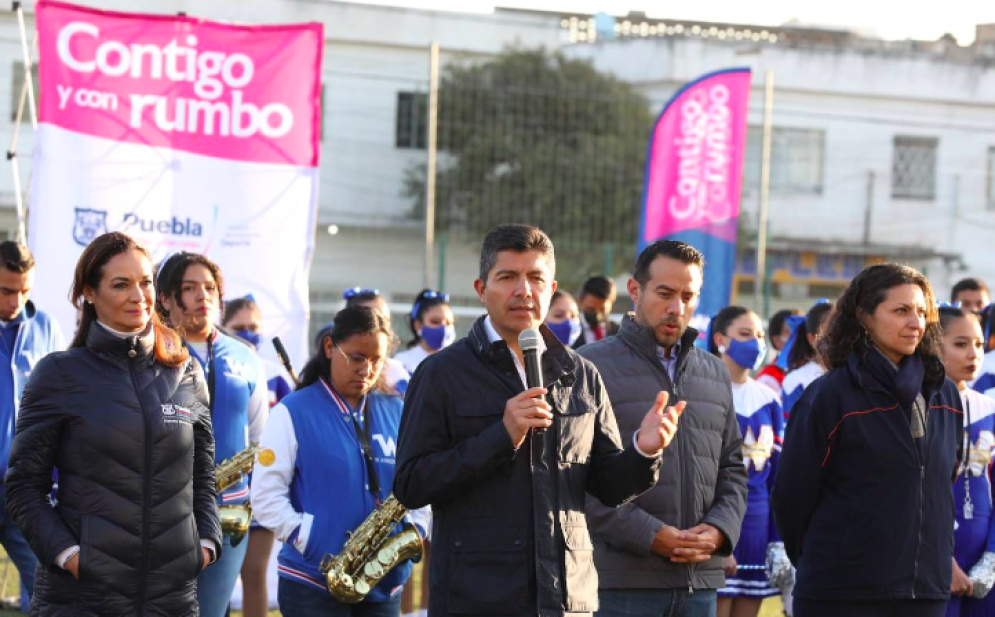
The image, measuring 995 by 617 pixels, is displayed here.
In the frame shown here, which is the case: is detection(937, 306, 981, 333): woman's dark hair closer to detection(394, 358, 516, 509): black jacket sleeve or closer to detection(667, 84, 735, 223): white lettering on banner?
detection(394, 358, 516, 509): black jacket sleeve

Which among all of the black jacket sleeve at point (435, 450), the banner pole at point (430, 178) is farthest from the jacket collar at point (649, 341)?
the banner pole at point (430, 178)

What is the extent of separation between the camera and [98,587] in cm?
459

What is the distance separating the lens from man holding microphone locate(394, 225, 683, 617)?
4113mm

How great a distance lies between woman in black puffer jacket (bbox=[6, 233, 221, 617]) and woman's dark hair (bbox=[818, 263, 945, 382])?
97.4 inches

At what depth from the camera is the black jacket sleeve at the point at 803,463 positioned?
529cm

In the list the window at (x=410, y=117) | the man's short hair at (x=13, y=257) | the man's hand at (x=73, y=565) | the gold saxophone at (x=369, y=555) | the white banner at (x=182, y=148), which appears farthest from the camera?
the window at (x=410, y=117)

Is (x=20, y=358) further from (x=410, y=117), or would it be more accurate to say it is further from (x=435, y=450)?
(x=410, y=117)

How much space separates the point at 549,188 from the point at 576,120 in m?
1.30

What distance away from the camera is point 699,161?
48.0 ft

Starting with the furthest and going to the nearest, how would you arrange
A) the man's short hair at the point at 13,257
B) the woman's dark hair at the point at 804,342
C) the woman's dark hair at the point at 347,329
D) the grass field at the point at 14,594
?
the grass field at the point at 14,594 < the woman's dark hair at the point at 804,342 < the man's short hair at the point at 13,257 < the woman's dark hair at the point at 347,329

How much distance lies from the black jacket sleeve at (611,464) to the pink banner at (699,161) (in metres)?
9.98

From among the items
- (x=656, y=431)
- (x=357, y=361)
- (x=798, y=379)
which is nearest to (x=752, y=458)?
(x=798, y=379)

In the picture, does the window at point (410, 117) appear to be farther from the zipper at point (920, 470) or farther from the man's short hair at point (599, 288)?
the zipper at point (920, 470)

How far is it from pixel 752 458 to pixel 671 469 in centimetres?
242
